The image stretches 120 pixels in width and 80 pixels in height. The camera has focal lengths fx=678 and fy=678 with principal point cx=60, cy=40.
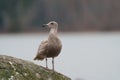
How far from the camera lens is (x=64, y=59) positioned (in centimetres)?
2091

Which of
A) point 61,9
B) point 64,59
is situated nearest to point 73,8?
point 61,9

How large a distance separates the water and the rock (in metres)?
7.12

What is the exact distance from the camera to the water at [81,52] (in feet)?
56.8

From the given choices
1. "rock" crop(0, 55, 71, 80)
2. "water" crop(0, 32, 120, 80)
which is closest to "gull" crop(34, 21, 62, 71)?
"rock" crop(0, 55, 71, 80)

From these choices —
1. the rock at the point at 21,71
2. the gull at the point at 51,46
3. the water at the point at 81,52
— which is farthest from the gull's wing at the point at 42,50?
the water at the point at 81,52

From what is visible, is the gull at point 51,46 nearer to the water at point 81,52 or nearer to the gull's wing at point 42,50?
the gull's wing at point 42,50

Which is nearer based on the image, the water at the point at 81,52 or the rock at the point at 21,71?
the rock at the point at 21,71

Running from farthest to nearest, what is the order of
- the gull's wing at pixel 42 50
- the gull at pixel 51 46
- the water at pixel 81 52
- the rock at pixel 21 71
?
1. the water at pixel 81 52
2. the gull's wing at pixel 42 50
3. the gull at pixel 51 46
4. the rock at pixel 21 71

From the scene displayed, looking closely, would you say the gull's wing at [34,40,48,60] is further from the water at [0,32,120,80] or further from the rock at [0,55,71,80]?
the water at [0,32,120,80]

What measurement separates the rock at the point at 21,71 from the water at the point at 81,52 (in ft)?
23.4

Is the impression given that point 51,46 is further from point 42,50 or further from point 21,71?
point 21,71

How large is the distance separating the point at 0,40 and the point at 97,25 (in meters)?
3.59

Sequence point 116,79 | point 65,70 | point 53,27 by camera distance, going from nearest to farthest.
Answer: point 53,27, point 116,79, point 65,70

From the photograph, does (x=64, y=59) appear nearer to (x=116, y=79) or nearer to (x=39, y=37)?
(x=39, y=37)
